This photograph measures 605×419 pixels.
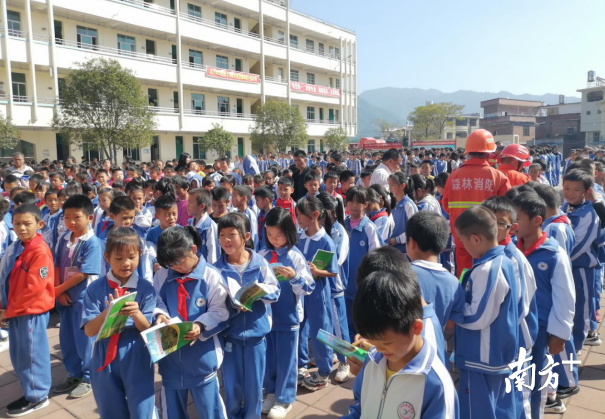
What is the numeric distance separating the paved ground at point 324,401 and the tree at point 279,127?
890 inches

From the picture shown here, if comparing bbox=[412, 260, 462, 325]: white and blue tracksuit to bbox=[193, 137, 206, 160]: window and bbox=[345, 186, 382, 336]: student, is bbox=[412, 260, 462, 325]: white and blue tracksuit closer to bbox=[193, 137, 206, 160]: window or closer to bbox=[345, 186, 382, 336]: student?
bbox=[345, 186, 382, 336]: student

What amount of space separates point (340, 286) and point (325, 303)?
8.7 inches

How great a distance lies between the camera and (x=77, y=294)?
3.26 metres

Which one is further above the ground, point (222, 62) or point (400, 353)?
point (222, 62)

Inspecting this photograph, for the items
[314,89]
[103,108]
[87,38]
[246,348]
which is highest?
[87,38]

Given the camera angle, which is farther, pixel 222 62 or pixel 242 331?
pixel 222 62

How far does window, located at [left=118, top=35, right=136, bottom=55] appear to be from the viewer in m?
22.5

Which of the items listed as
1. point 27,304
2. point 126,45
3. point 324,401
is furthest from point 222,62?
point 324,401

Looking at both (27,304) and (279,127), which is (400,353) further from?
(279,127)

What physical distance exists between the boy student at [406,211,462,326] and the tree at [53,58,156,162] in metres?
16.3

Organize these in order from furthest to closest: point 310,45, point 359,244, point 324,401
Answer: point 310,45 < point 359,244 < point 324,401

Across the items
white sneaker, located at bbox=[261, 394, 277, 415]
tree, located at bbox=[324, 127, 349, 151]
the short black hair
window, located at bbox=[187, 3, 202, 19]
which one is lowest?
white sneaker, located at bbox=[261, 394, 277, 415]

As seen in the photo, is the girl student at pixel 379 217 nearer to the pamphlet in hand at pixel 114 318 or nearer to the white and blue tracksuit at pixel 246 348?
the white and blue tracksuit at pixel 246 348

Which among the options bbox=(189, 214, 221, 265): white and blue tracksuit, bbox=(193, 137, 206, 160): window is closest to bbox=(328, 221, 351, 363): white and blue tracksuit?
bbox=(189, 214, 221, 265): white and blue tracksuit
